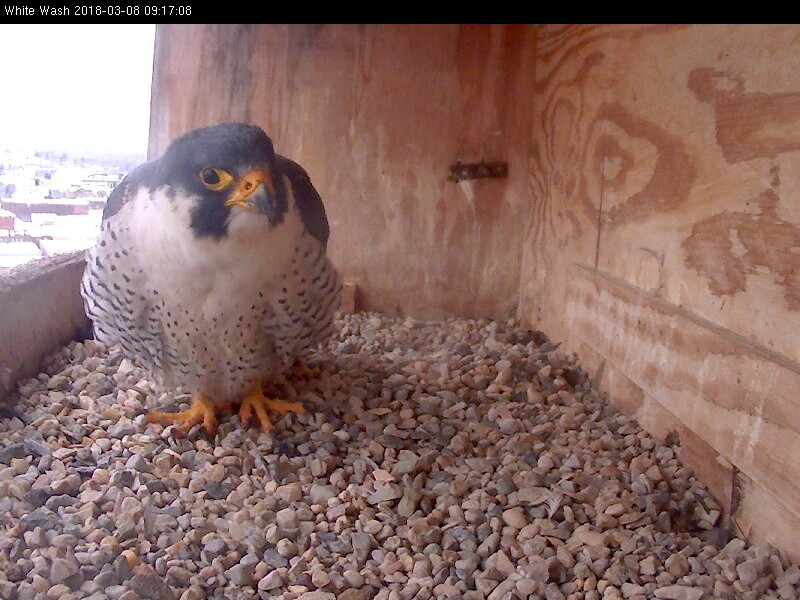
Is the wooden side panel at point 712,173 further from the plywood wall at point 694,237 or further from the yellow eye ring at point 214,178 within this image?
the yellow eye ring at point 214,178

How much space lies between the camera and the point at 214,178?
1808 mm

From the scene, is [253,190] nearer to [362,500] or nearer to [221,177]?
[221,177]

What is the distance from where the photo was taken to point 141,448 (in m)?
2.12

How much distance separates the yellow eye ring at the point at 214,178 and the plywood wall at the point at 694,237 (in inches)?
50.2

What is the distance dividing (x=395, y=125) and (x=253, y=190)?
1.67 m

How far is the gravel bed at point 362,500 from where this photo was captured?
158 centimetres

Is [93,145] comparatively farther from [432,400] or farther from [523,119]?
[523,119]

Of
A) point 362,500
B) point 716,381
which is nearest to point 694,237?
point 716,381

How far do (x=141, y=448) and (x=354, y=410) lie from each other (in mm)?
691

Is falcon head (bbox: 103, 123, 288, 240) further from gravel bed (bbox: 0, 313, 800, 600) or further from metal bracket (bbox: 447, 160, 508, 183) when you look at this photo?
metal bracket (bbox: 447, 160, 508, 183)

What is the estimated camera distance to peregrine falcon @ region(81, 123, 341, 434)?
182 centimetres

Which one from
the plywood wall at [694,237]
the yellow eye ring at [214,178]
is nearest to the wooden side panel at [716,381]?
the plywood wall at [694,237]
